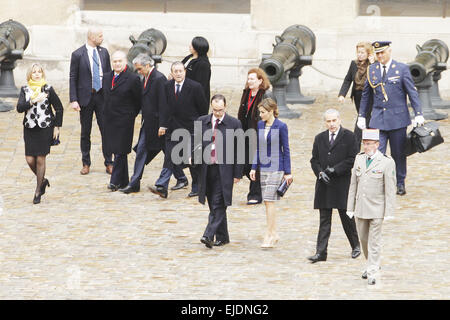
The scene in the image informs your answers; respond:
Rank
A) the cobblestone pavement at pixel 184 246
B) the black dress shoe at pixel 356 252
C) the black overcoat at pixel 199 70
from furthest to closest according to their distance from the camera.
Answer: the black overcoat at pixel 199 70 < the black dress shoe at pixel 356 252 < the cobblestone pavement at pixel 184 246

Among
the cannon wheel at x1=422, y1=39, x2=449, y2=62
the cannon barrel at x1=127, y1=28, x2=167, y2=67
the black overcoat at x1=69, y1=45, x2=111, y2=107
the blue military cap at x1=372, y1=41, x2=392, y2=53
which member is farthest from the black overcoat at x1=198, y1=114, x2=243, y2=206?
the cannon wheel at x1=422, y1=39, x2=449, y2=62

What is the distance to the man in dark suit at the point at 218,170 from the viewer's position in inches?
476

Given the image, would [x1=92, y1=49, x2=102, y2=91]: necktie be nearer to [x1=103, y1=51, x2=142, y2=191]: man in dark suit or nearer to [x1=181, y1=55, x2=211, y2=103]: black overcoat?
[x1=103, y1=51, x2=142, y2=191]: man in dark suit

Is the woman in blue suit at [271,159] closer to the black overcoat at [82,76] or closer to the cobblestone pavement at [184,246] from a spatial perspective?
the cobblestone pavement at [184,246]

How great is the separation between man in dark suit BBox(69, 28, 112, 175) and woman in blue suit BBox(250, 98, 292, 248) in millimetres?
3986

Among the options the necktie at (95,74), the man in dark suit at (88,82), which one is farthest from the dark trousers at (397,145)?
the necktie at (95,74)

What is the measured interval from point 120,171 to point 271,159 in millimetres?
3250

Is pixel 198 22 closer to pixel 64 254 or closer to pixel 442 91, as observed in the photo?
pixel 442 91

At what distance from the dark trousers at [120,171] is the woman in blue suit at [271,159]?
3084 mm

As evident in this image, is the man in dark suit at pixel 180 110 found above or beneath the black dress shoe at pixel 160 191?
above

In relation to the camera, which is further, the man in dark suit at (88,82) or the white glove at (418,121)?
the man in dark suit at (88,82)

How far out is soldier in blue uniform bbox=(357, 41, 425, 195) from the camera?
1405 cm

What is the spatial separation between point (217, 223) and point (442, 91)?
1056cm

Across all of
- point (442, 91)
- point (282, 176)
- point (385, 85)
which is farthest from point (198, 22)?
point (282, 176)
